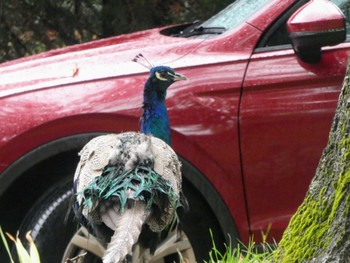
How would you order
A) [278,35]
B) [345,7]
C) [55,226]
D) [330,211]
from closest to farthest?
[330,211] < [55,226] < [278,35] < [345,7]

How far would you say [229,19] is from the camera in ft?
17.7

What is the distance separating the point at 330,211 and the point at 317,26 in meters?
1.72

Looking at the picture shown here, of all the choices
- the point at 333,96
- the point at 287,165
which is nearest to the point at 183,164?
the point at 287,165

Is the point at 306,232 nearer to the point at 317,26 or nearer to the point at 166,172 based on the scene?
the point at 166,172

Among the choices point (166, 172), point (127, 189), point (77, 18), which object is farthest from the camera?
point (77, 18)

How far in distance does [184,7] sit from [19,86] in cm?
371

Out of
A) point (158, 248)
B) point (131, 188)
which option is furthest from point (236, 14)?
point (131, 188)

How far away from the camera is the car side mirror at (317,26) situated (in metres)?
4.68

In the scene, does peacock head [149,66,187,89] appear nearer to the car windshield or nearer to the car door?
the car door

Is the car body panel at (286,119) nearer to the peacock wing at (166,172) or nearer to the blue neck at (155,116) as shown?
the blue neck at (155,116)

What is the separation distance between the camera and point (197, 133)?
4863mm

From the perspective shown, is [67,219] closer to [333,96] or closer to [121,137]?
[121,137]

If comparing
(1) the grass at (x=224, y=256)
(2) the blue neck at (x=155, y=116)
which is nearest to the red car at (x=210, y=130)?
(2) the blue neck at (x=155, y=116)

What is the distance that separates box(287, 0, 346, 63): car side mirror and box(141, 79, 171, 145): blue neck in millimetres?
703
